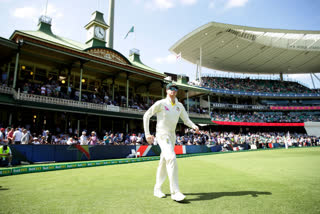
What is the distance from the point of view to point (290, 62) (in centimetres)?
5431

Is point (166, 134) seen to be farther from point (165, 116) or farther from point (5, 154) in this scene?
point (5, 154)

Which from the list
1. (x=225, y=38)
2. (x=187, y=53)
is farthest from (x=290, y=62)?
(x=187, y=53)

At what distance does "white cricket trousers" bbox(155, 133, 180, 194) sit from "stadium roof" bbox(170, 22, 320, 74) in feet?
127

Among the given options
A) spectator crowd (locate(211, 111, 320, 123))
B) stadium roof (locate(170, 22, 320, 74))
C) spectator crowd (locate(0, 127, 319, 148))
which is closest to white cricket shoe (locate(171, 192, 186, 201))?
spectator crowd (locate(0, 127, 319, 148))

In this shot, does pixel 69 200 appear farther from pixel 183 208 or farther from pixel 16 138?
pixel 16 138

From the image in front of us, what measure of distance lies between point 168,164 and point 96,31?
84.6 ft

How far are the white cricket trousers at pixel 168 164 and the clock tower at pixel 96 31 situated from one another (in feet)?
79.7

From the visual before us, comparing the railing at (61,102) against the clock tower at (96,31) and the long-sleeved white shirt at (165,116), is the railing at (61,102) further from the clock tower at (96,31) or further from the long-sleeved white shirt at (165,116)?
the long-sleeved white shirt at (165,116)

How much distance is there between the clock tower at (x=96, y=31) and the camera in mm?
25737

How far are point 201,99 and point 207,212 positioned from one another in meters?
43.8

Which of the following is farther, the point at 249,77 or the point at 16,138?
the point at 249,77

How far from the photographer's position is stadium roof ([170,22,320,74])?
Result: 136 ft

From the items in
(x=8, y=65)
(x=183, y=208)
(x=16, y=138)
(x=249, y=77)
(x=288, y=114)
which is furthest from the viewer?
(x=249, y=77)

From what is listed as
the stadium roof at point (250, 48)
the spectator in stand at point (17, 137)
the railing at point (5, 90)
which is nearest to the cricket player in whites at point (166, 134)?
the spectator in stand at point (17, 137)
